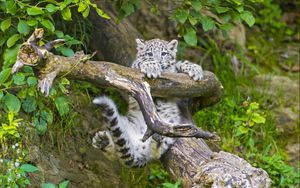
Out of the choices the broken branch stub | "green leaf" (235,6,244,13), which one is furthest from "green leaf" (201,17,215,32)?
the broken branch stub

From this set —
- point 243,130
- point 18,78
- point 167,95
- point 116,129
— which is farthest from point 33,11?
point 243,130

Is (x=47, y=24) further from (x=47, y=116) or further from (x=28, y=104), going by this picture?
(x=47, y=116)

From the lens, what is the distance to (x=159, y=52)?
5785mm

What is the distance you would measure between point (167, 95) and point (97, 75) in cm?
74

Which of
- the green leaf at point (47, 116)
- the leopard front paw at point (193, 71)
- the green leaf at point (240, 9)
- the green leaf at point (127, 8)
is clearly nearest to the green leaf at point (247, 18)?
the green leaf at point (240, 9)

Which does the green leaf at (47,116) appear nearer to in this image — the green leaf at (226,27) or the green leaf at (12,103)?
the green leaf at (12,103)

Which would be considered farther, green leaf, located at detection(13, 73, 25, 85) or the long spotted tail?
the long spotted tail

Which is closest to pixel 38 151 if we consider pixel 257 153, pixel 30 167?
pixel 30 167

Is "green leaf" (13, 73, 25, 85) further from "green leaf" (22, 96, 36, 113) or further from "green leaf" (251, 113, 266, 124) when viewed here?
"green leaf" (251, 113, 266, 124)

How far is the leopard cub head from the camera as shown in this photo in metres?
5.67

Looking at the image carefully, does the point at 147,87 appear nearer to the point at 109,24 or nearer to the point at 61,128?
the point at 61,128

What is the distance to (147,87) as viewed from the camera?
4.60 metres

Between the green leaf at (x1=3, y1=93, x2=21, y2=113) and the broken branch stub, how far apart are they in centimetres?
40

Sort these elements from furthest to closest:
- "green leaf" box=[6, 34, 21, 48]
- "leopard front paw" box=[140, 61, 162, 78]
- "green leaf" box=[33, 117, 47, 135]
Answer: "green leaf" box=[33, 117, 47, 135]
"leopard front paw" box=[140, 61, 162, 78]
"green leaf" box=[6, 34, 21, 48]
